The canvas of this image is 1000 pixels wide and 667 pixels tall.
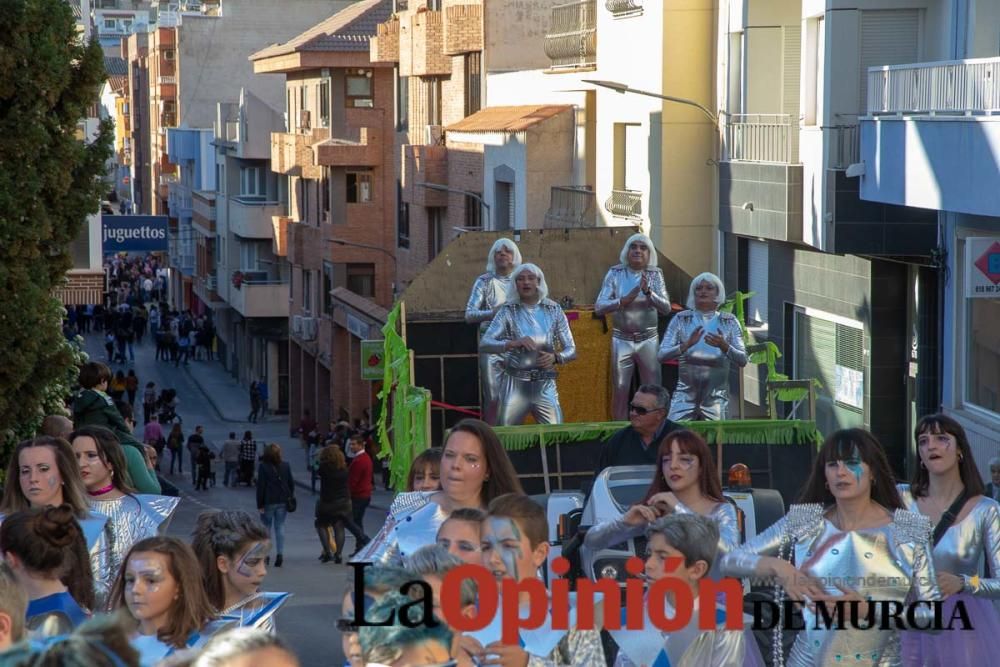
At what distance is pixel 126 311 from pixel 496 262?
49713mm

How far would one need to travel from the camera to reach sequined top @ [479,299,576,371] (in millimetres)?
14328

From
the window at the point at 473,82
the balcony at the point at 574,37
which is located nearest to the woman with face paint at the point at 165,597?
the balcony at the point at 574,37

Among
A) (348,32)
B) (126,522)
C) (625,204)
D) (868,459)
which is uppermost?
(348,32)

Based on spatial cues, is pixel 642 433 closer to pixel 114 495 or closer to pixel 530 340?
pixel 114 495

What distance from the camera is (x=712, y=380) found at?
1448cm

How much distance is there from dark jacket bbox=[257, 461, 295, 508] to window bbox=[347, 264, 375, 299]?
84.9 feet

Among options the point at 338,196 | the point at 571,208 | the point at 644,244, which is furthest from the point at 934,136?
the point at 338,196

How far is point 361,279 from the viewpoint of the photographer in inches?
1849

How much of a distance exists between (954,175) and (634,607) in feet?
35.8

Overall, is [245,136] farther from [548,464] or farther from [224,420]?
[548,464]

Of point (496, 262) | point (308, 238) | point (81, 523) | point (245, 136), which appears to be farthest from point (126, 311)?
point (81, 523)

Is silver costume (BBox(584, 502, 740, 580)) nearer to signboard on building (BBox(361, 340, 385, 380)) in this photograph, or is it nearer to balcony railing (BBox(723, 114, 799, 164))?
signboard on building (BBox(361, 340, 385, 380))

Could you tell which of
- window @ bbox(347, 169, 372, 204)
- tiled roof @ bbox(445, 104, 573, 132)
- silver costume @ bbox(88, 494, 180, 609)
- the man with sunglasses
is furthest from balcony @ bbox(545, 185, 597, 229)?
silver costume @ bbox(88, 494, 180, 609)

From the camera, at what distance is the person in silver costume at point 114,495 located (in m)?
8.15
